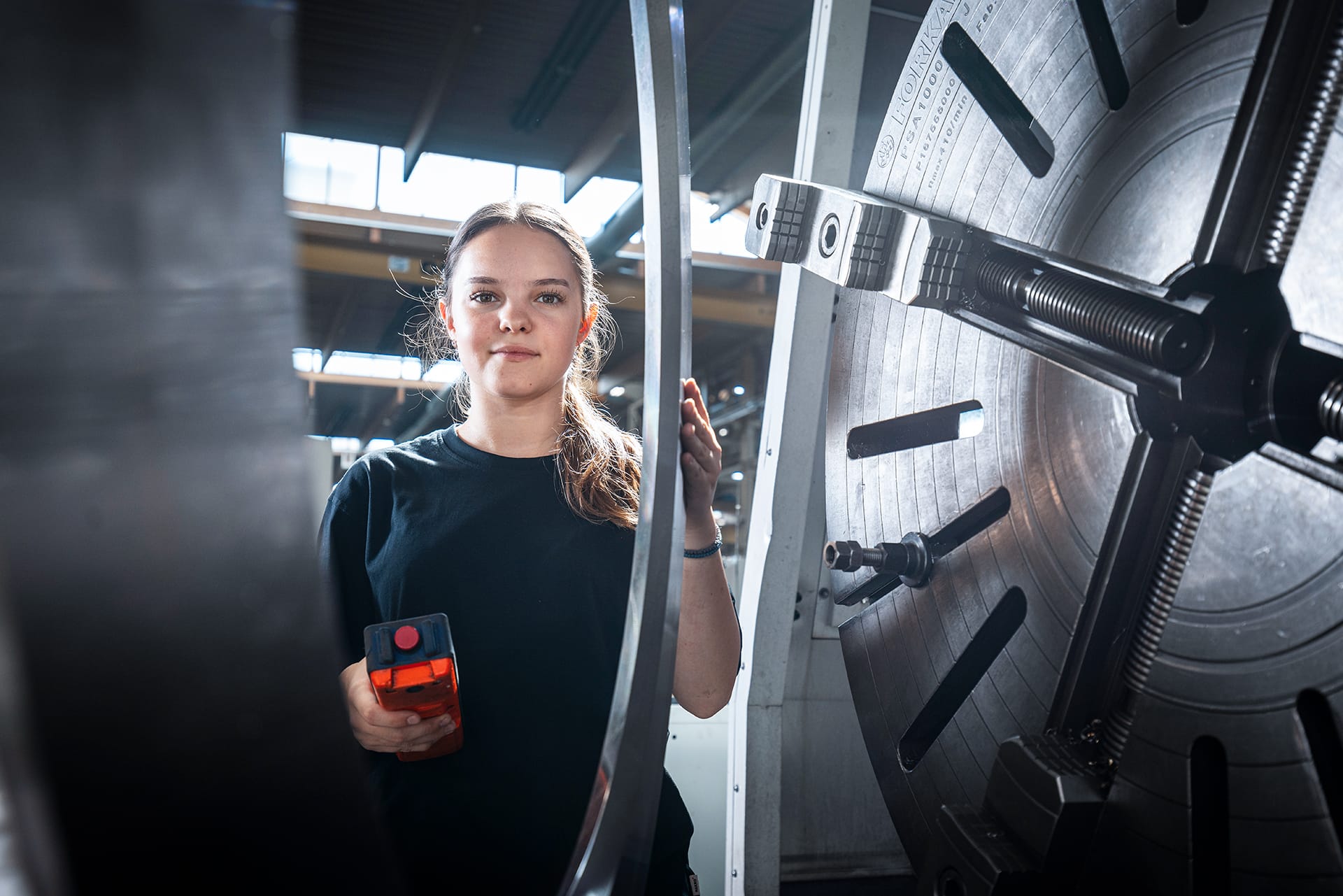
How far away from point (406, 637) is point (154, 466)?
0.44 m

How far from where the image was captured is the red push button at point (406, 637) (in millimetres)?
601

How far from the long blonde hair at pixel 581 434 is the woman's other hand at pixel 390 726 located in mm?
267

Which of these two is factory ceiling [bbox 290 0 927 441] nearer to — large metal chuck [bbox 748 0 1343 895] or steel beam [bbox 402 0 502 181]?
steel beam [bbox 402 0 502 181]

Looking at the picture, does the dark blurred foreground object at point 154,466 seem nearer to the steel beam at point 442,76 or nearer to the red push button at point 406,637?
the red push button at point 406,637

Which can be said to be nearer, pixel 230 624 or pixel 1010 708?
pixel 230 624

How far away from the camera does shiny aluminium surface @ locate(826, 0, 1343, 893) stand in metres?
0.46

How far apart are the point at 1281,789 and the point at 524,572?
1.97ft

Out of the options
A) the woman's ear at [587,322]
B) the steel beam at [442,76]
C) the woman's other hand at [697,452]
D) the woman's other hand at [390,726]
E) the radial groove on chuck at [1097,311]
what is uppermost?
the steel beam at [442,76]

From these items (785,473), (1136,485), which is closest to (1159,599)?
(1136,485)

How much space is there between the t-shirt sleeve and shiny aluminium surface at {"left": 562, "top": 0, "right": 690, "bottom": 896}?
1.46ft

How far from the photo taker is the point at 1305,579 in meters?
0.45

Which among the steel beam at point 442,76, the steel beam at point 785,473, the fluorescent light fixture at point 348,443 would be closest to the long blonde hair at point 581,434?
the steel beam at point 785,473

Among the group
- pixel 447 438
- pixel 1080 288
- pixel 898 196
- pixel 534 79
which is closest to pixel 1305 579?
pixel 1080 288

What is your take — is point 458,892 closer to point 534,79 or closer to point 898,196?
point 898,196
